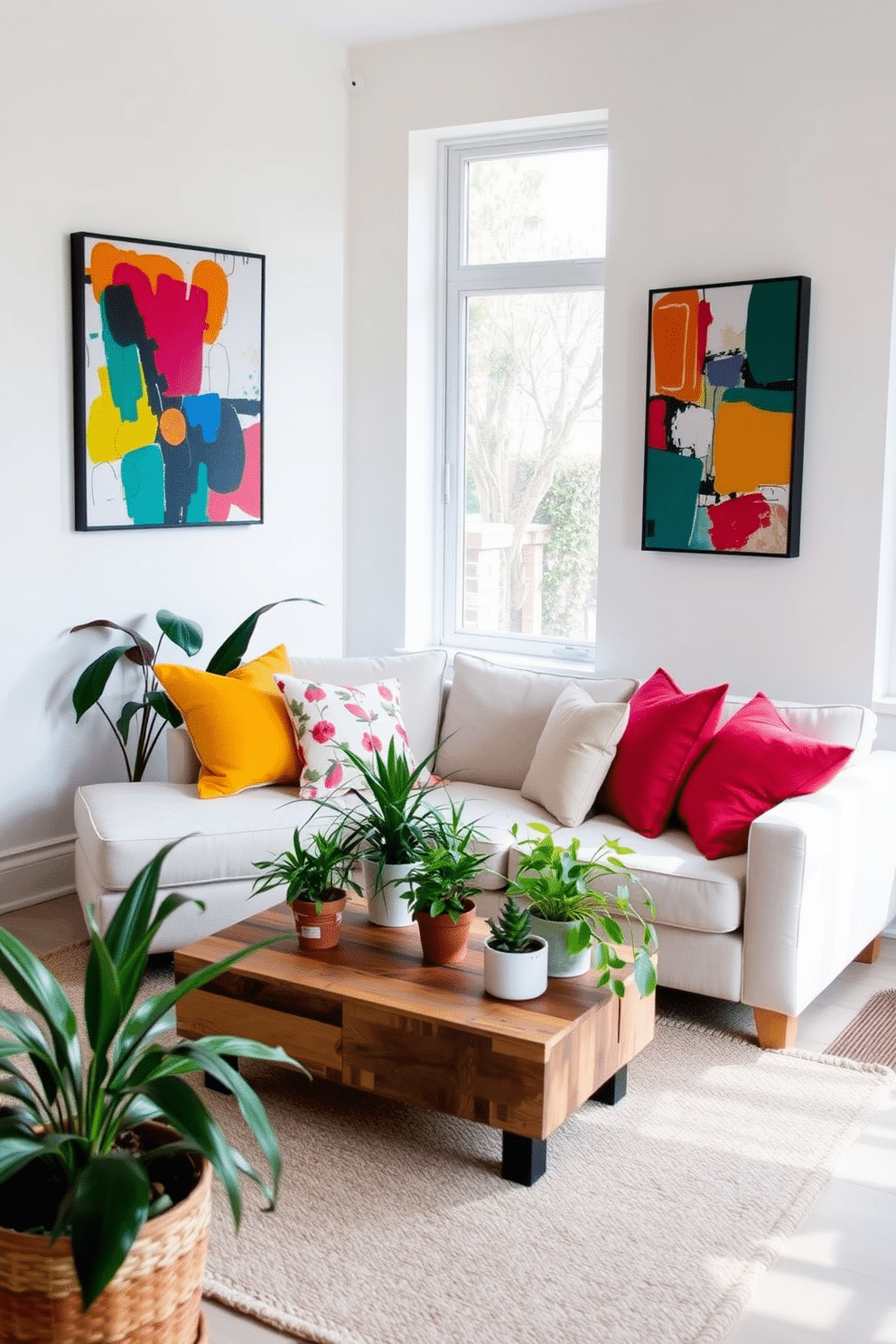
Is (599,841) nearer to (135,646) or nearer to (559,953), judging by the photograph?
(559,953)

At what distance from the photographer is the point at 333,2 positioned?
4.57 metres

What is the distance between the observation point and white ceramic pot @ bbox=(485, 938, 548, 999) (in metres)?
2.72

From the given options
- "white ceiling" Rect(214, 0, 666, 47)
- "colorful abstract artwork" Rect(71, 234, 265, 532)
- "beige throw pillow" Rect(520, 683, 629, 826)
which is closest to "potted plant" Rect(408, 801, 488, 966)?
"beige throw pillow" Rect(520, 683, 629, 826)

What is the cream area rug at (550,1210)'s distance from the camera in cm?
228

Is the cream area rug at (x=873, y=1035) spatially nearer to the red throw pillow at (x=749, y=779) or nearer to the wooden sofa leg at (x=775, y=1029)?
the wooden sofa leg at (x=775, y=1029)

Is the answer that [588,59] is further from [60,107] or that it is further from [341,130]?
[60,107]

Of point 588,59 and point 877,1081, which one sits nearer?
point 877,1081

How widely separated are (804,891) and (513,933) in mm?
862

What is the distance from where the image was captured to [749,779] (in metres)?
3.51

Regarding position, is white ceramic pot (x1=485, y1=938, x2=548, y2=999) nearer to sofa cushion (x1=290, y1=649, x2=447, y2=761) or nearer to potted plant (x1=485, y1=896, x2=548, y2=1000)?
potted plant (x1=485, y1=896, x2=548, y2=1000)

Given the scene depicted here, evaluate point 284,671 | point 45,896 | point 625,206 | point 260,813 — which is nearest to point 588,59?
point 625,206

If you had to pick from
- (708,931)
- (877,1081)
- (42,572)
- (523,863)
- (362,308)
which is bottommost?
(877,1081)

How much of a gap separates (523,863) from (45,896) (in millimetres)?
2152

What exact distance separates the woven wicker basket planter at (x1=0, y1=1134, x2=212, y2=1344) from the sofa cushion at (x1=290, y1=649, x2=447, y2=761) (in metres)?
2.63
